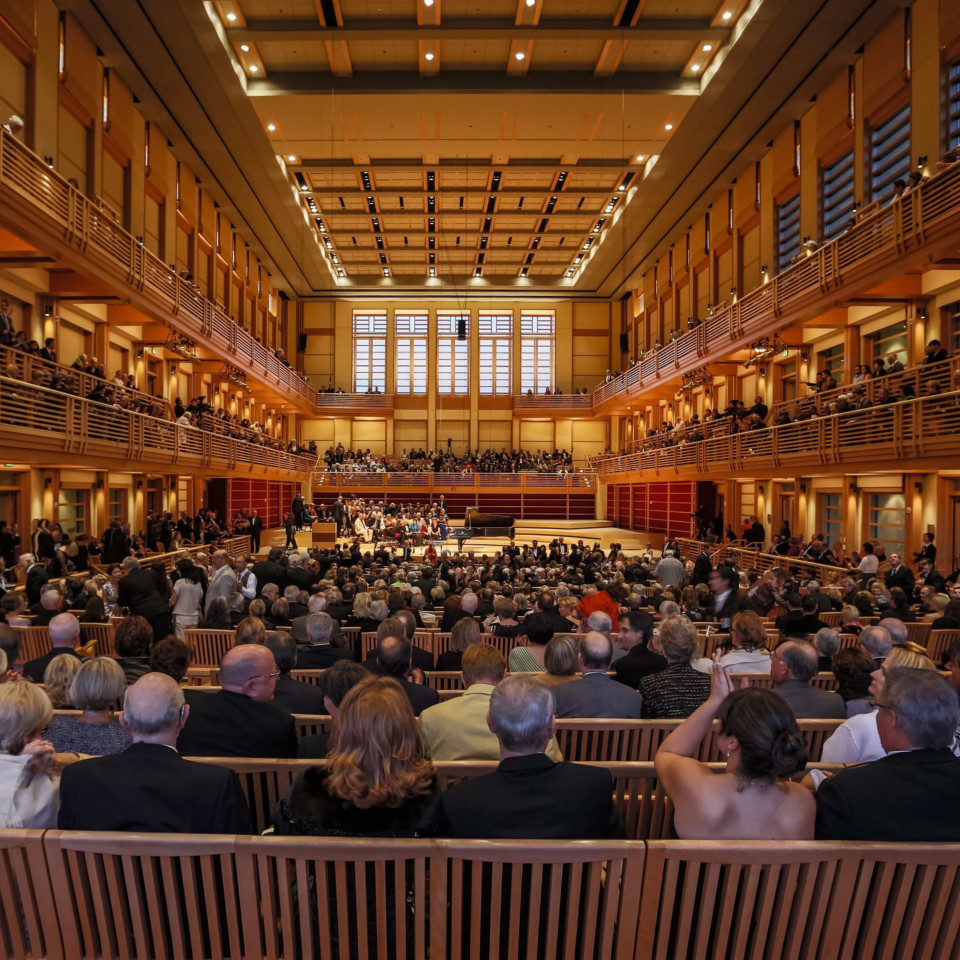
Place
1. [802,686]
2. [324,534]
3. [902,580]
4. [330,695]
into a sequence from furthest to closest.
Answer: [324,534], [902,580], [802,686], [330,695]

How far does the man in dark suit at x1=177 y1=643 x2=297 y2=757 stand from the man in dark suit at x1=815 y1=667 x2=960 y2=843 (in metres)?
2.28

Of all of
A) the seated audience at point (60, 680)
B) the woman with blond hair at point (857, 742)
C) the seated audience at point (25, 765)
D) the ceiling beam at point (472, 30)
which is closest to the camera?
the seated audience at point (25, 765)

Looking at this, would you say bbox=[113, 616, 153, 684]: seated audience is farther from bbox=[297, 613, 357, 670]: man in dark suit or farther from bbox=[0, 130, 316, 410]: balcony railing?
bbox=[0, 130, 316, 410]: balcony railing

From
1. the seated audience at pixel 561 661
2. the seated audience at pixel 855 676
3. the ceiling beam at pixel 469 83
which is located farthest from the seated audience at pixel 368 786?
the ceiling beam at pixel 469 83

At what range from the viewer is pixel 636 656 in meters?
5.40

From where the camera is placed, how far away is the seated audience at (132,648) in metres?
5.26

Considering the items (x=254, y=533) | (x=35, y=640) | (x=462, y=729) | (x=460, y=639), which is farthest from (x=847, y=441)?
(x=254, y=533)

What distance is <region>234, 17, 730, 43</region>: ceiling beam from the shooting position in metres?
17.8

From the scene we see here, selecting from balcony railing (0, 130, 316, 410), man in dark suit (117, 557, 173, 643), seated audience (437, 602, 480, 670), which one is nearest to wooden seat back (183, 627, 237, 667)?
man in dark suit (117, 557, 173, 643)

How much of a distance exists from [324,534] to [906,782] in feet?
77.3

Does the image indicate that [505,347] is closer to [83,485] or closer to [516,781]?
[83,485]

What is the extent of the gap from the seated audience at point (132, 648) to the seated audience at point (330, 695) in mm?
2142

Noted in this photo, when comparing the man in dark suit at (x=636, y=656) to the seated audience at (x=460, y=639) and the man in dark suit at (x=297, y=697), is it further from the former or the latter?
the man in dark suit at (x=297, y=697)

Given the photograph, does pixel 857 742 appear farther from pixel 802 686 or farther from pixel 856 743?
pixel 802 686
